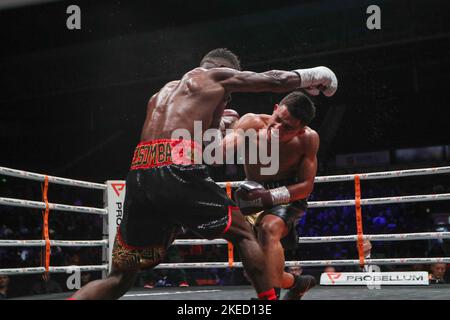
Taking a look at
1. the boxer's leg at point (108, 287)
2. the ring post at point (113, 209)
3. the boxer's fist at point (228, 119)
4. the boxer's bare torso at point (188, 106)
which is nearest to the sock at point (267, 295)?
the boxer's leg at point (108, 287)

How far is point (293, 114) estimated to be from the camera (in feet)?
9.84

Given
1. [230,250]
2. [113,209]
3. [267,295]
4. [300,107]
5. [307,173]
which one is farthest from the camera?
[113,209]

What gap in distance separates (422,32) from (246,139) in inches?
279

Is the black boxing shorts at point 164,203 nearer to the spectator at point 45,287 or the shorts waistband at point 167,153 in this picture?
the shorts waistband at point 167,153

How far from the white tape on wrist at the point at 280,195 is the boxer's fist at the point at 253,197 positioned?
0.08 ft

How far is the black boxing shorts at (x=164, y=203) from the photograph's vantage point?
2150mm

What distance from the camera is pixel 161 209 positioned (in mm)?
2174

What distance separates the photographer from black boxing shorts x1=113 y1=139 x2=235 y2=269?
2.15 metres

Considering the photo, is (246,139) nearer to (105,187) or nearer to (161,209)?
(161,209)

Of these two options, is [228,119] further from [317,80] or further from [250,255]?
[250,255]

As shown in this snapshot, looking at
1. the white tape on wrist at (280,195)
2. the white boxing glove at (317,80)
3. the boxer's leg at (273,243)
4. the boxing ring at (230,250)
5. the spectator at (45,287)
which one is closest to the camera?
the white boxing glove at (317,80)

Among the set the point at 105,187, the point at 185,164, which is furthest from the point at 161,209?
the point at 105,187

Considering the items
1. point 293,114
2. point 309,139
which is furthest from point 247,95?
point 293,114

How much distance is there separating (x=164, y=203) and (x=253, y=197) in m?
0.85
